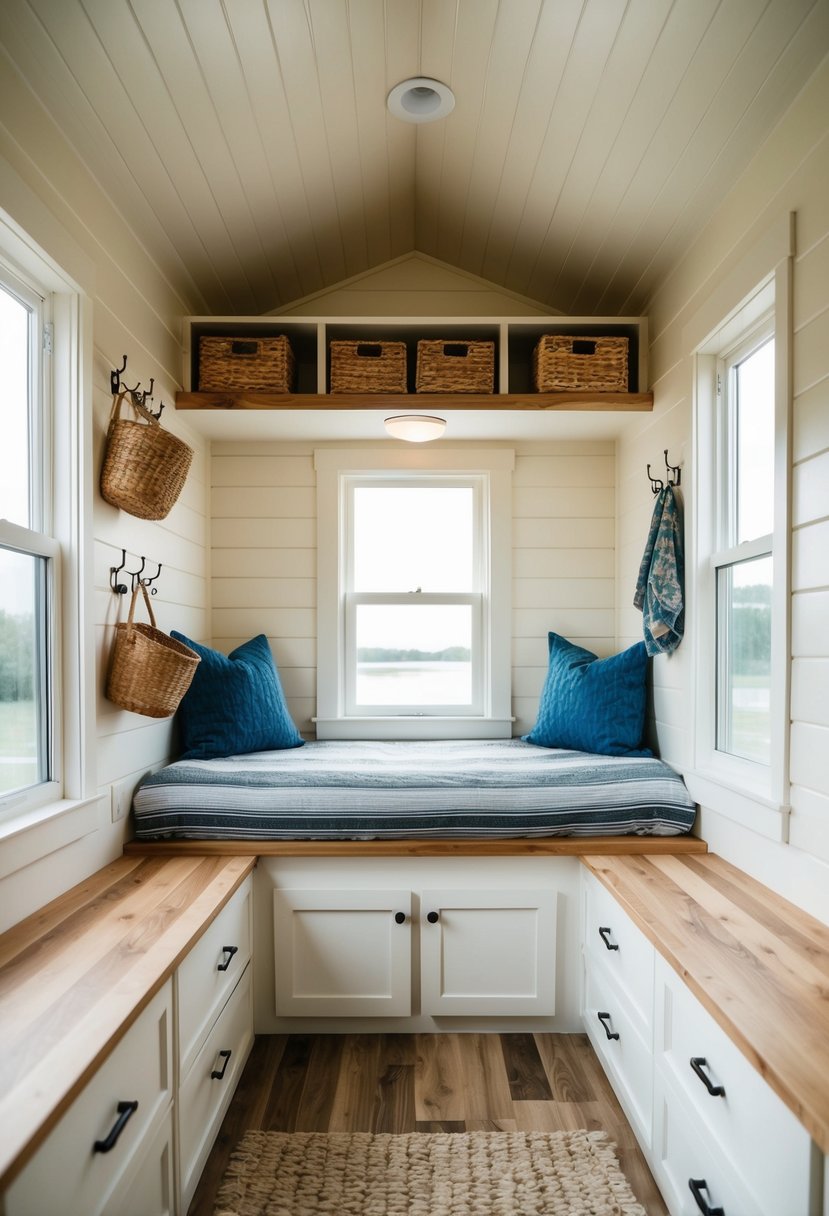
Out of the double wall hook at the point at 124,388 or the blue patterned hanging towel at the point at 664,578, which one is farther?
the blue patterned hanging towel at the point at 664,578

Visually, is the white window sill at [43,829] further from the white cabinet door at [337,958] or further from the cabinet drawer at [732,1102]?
the cabinet drawer at [732,1102]

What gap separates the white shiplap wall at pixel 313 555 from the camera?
3332mm

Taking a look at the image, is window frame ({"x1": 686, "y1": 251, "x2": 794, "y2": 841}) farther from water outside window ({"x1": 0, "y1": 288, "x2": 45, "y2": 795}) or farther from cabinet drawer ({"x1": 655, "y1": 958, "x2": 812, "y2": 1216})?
water outside window ({"x1": 0, "y1": 288, "x2": 45, "y2": 795})

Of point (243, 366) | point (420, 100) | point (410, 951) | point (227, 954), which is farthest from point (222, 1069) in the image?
point (420, 100)

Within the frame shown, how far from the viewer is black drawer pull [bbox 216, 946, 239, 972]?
1.98 metres

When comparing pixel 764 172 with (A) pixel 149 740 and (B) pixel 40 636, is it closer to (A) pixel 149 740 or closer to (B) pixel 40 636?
(B) pixel 40 636

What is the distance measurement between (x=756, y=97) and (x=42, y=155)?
168 cm

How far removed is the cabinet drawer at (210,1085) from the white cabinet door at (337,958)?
0.54 feet

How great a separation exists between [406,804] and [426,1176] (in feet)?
3.12

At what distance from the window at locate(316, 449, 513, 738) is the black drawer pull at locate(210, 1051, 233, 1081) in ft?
4.69

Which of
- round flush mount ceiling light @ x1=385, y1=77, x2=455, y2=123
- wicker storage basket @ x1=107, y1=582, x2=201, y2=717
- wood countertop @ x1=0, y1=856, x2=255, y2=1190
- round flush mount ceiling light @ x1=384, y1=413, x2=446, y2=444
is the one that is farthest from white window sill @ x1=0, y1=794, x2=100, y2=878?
round flush mount ceiling light @ x1=385, y1=77, x2=455, y2=123

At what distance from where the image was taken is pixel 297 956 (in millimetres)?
2418

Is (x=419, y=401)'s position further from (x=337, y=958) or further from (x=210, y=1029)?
(x=210, y=1029)

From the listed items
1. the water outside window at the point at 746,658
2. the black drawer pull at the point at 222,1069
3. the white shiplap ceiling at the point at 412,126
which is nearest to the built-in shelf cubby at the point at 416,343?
the white shiplap ceiling at the point at 412,126
